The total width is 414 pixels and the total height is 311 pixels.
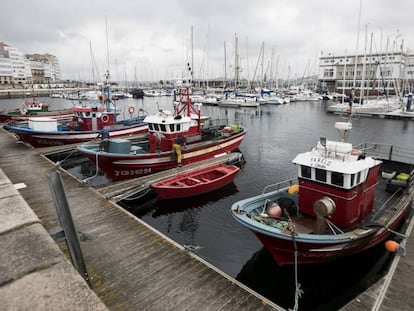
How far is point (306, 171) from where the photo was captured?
9.51 metres

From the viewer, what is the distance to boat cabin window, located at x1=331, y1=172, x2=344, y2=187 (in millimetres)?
8820

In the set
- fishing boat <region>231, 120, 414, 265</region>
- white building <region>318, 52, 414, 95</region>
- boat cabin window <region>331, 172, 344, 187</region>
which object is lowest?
fishing boat <region>231, 120, 414, 265</region>

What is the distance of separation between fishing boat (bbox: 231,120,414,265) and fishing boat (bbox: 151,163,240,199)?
4.85 m

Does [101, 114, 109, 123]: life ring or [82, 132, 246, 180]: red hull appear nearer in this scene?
[82, 132, 246, 180]: red hull

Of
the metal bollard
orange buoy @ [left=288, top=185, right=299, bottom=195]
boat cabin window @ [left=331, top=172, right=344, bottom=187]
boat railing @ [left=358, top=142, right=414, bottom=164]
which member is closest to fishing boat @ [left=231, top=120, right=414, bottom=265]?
boat cabin window @ [left=331, top=172, right=344, bottom=187]

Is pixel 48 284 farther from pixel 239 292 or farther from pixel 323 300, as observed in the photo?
pixel 323 300

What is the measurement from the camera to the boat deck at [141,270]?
6.13 metres

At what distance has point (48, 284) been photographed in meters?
2.56

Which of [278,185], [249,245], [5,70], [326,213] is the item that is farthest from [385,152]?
[5,70]

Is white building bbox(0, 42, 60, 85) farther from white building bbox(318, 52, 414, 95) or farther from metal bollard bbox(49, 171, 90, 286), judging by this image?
metal bollard bbox(49, 171, 90, 286)

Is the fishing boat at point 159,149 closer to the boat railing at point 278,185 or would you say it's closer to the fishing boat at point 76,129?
the boat railing at point 278,185

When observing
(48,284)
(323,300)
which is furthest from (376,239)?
(48,284)

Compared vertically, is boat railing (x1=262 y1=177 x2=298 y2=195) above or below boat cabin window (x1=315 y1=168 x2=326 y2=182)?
below

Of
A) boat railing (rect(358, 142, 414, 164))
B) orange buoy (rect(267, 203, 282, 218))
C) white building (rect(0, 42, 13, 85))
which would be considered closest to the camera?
orange buoy (rect(267, 203, 282, 218))
